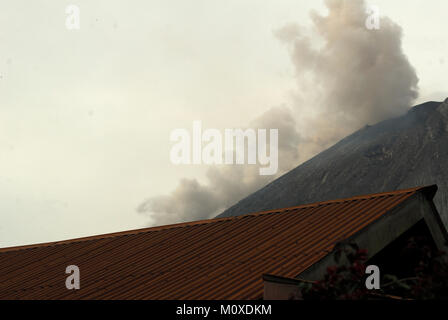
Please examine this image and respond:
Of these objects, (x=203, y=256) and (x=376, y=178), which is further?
(x=376, y=178)

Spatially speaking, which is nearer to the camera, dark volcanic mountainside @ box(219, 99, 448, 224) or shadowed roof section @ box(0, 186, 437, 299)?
shadowed roof section @ box(0, 186, 437, 299)

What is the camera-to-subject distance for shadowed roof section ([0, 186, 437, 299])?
36.1ft

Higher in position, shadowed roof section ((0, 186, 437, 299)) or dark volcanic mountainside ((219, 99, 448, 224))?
dark volcanic mountainside ((219, 99, 448, 224))

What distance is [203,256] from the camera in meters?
13.2

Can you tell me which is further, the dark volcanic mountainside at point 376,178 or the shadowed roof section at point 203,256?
the dark volcanic mountainside at point 376,178

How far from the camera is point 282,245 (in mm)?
12102

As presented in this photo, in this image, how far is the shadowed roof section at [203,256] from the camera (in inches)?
433

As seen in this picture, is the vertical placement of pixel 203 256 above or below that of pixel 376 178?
below

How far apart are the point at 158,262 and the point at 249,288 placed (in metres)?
4.08

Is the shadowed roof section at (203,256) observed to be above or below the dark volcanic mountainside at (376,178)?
below
